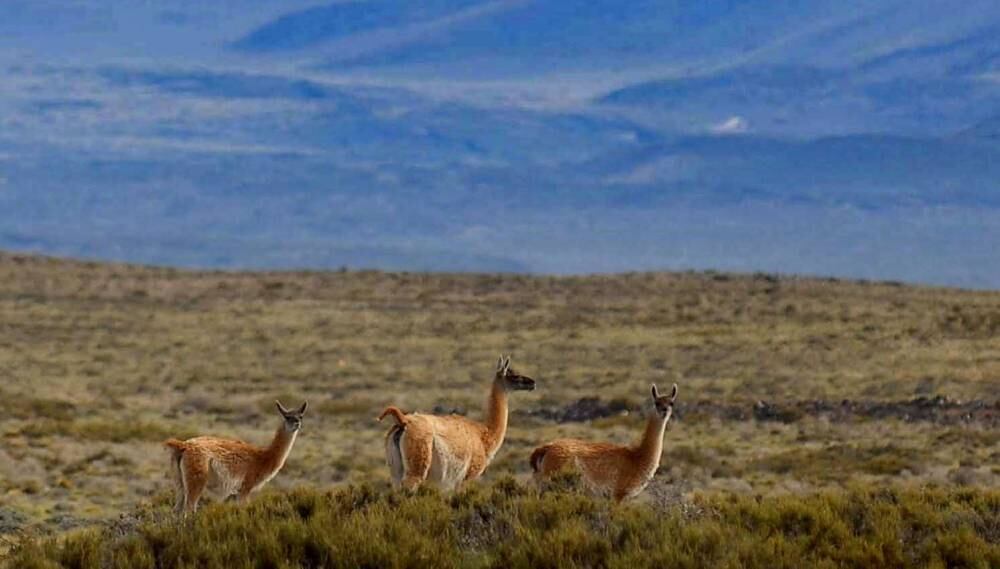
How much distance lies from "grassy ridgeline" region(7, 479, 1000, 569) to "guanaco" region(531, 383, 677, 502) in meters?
0.59

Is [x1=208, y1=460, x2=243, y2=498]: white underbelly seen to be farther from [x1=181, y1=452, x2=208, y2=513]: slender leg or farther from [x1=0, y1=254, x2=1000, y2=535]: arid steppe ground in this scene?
[x1=0, y1=254, x2=1000, y2=535]: arid steppe ground

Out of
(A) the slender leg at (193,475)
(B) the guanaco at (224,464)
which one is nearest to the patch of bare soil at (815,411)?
(B) the guanaco at (224,464)

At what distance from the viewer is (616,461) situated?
43.8ft

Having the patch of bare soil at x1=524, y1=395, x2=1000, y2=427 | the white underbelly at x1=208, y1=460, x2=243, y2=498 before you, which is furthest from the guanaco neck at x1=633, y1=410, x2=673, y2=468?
the patch of bare soil at x1=524, y1=395, x2=1000, y2=427

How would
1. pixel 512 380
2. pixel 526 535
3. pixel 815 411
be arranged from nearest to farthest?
pixel 526 535 → pixel 512 380 → pixel 815 411

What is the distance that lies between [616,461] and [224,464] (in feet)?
9.37

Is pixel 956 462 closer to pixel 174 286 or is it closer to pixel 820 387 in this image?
pixel 820 387

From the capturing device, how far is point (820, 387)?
36.0m

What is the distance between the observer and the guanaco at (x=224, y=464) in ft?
43.6

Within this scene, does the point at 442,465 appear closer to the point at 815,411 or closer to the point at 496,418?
the point at 496,418

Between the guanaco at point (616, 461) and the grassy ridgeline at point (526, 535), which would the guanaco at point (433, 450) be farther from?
the guanaco at point (616, 461)

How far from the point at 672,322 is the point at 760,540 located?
41.4 metres

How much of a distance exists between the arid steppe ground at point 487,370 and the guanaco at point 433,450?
8.28 feet

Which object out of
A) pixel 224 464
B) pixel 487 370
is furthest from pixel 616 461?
pixel 487 370
